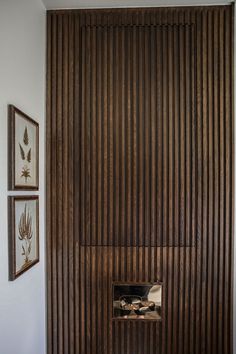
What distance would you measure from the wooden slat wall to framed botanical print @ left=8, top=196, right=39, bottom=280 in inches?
10.8

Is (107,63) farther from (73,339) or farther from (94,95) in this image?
(73,339)

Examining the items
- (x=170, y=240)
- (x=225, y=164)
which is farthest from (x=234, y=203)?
(x=170, y=240)

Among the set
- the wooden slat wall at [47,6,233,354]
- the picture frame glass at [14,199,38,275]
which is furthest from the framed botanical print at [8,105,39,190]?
the wooden slat wall at [47,6,233,354]

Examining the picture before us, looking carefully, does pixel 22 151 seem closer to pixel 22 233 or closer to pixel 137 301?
pixel 22 233

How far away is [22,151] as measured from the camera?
6.43ft

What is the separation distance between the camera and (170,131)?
2430 millimetres

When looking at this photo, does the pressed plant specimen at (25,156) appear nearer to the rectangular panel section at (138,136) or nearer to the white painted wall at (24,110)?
the white painted wall at (24,110)

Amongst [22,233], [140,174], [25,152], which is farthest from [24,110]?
[140,174]

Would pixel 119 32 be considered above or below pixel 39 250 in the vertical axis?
above

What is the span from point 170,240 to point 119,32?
1580 mm

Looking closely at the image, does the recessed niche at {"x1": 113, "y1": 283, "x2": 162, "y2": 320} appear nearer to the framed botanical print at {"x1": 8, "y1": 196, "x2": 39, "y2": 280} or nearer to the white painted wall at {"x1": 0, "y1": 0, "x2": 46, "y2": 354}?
the white painted wall at {"x1": 0, "y1": 0, "x2": 46, "y2": 354}

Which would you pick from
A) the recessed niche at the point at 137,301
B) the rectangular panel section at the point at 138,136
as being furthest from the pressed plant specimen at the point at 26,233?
the recessed niche at the point at 137,301

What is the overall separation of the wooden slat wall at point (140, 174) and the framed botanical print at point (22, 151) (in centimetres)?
27

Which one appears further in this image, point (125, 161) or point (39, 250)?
point (125, 161)
